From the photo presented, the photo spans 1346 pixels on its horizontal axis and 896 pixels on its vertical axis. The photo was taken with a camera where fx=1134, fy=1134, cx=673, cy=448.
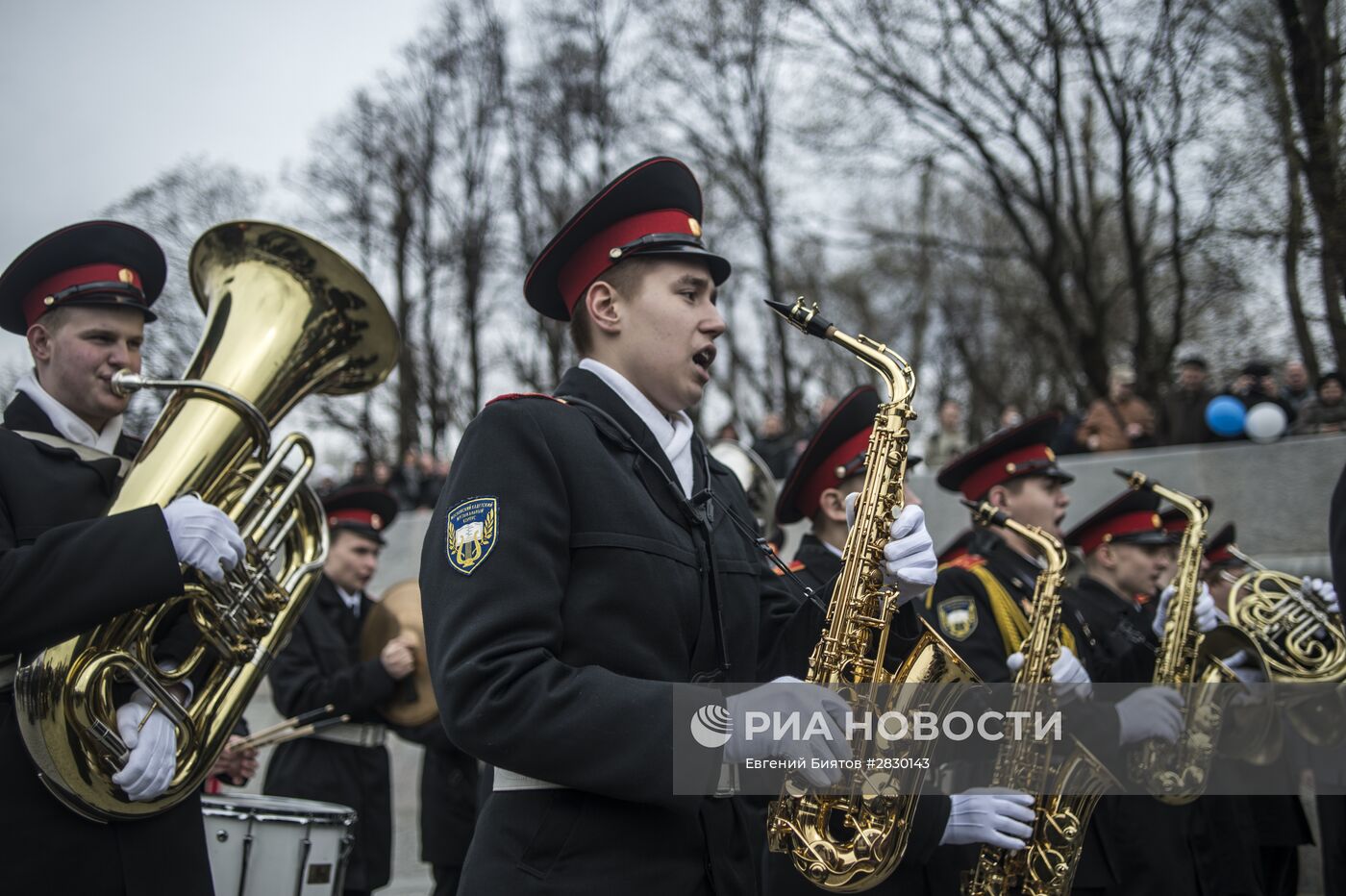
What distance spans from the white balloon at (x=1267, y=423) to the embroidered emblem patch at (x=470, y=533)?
883cm

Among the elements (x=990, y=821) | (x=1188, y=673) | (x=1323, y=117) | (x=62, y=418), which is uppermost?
(x=1323, y=117)

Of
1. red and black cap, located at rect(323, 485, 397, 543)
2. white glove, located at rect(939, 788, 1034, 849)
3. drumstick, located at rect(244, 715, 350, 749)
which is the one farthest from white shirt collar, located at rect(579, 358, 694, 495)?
red and black cap, located at rect(323, 485, 397, 543)

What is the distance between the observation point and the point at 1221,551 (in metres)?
7.25

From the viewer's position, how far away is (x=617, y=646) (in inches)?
96.8

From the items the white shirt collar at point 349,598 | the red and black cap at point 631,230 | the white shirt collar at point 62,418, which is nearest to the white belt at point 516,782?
the red and black cap at point 631,230

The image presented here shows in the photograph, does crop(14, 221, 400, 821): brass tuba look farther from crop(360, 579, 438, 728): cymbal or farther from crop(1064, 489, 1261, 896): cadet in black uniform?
crop(1064, 489, 1261, 896): cadet in black uniform

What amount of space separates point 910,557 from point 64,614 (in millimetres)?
2198

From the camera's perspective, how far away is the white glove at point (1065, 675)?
14.3 feet

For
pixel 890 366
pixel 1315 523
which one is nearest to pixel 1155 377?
pixel 1315 523

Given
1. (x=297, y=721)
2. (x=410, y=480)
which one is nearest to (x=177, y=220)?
(x=410, y=480)

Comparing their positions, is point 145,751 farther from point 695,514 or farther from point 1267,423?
point 1267,423

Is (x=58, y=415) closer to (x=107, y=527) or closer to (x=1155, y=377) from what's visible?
(x=107, y=527)

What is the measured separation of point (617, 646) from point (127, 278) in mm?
2447

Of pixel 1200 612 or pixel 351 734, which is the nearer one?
pixel 1200 612
